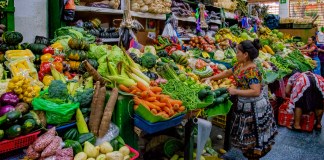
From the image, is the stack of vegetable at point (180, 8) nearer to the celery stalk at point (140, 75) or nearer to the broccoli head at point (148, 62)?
the broccoli head at point (148, 62)

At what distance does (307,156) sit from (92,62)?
379 cm

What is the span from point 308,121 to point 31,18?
5528mm

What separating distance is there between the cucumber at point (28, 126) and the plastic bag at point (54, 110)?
0.17 metres

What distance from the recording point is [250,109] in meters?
3.59

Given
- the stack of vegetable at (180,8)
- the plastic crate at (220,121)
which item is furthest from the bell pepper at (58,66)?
the stack of vegetable at (180,8)

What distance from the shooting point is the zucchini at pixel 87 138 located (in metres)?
→ 2.47

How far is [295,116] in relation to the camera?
584 centimetres

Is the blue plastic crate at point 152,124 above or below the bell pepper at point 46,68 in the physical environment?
below

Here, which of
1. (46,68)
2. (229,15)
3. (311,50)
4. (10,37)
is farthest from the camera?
(311,50)

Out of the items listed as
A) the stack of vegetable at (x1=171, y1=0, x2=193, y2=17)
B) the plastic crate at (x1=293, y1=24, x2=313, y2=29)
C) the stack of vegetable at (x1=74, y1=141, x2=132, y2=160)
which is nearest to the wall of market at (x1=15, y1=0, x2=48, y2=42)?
the stack of vegetable at (x1=74, y1=141, x2=132, y2=160)

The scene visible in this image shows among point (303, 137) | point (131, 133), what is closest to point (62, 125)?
point (131, 133)

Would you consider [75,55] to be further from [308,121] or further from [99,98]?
[308,121]

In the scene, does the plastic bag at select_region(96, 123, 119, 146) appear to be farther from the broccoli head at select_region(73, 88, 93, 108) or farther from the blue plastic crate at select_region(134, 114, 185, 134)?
the broccoli head at select_region(73, 88, 93, 108)

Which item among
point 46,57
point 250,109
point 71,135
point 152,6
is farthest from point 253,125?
point 152,6
